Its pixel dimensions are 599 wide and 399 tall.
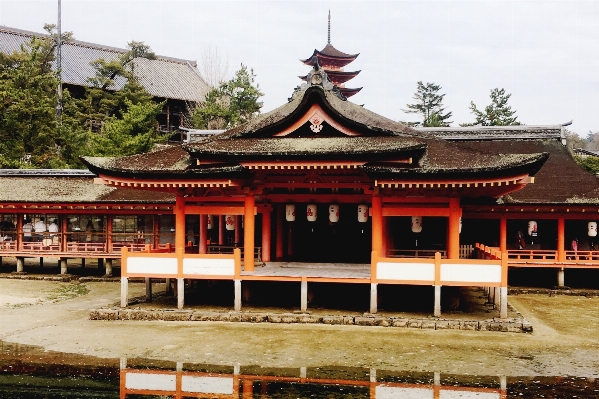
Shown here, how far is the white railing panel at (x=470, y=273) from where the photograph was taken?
724 inches

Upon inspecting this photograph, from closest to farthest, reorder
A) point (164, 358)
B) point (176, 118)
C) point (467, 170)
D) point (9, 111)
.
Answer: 1. point (164, 358)
2. point (467, 170)
3. point (9, 111)
4. point (176, 118)

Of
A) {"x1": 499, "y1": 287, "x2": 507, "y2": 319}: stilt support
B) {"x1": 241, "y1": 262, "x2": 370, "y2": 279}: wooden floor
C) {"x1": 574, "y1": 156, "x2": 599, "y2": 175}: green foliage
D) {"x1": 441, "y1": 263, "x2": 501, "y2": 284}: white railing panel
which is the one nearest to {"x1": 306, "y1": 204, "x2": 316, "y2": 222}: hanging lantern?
{"x1": 241, "y1": 262, "x2": 370, "y2": 279}: wooden floor

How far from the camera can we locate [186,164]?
2088cm

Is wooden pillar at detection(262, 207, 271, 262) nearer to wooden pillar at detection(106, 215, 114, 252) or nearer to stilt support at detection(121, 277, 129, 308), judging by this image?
stilt support at detection(121, 277, 129, 308)

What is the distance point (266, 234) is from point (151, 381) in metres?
10.1

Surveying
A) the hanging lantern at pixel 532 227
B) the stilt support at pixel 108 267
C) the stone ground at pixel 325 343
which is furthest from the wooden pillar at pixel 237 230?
the hanging lantern at pixel 532 227

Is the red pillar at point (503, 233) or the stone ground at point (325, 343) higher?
the red pillar at point (503, 233)

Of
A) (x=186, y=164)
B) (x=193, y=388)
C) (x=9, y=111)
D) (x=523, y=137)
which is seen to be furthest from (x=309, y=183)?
(x=9, y=111)

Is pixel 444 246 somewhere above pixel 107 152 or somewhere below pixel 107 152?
below

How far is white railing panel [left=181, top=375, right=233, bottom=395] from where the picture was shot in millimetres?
12477

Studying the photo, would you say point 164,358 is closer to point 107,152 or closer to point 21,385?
point 21,385

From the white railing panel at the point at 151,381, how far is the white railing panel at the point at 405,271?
7.67m

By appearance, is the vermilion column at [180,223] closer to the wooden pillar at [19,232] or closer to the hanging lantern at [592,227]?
the wooden pillar at [19,232]

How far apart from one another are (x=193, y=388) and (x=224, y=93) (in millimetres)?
39812
